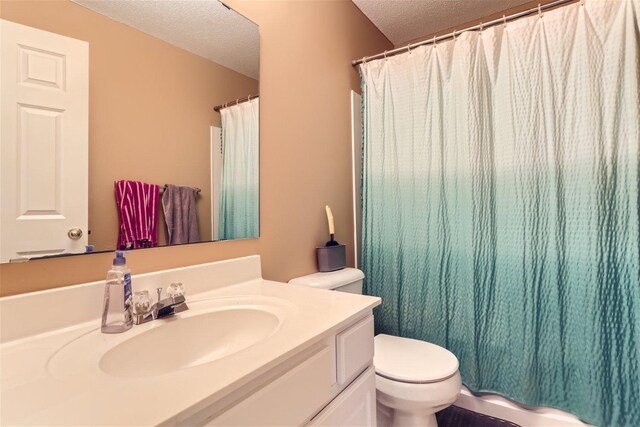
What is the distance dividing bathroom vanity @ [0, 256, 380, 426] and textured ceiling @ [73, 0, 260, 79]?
76 centimetres

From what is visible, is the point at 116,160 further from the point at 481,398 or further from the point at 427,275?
the point at 481,398

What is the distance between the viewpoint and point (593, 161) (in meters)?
1.32

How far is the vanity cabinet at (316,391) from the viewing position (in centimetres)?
54

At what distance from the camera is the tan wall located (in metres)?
1.29

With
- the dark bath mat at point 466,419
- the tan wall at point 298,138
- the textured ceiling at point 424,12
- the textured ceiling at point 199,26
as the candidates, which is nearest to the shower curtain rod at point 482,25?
the tan wall at point 298,138

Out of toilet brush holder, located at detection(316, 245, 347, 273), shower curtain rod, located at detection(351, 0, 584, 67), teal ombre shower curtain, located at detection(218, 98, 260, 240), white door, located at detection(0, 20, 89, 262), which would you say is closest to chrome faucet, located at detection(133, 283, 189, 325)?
white door, located at detection(0, 20, 89, 262)

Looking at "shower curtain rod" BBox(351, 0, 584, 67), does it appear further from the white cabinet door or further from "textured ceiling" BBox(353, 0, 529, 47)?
the white cabinet door

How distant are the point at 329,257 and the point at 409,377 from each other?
2.06ft

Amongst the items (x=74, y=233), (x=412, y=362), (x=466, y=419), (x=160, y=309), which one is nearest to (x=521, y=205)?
(x=412, y=362)

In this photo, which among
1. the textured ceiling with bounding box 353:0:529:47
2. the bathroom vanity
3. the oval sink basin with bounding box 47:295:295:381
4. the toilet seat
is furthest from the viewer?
the textured ceiling with bounding box 353:0:529:47

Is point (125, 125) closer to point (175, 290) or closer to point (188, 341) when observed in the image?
point (175, 290)

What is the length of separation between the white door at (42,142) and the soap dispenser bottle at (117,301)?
129 mm

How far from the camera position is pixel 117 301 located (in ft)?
2.47

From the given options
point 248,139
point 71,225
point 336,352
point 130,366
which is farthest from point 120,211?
point 336,352
